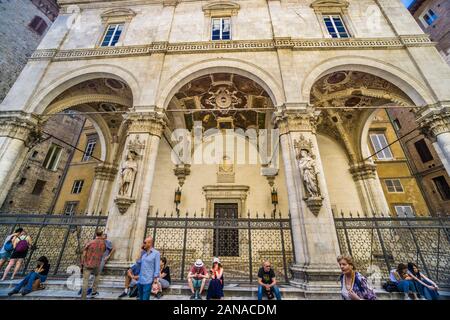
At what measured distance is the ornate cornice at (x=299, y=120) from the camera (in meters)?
6.57

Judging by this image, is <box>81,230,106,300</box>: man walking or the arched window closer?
<box>81,230,106,300</box>: man walking

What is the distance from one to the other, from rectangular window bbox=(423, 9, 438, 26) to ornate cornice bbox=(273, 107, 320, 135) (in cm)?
2009

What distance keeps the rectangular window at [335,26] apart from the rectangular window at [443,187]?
13056mm

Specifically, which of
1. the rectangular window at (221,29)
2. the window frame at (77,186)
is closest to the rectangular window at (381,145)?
the rectangular window at (221,29)

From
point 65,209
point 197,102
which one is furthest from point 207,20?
point 65,209

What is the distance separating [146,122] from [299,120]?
17.8ft

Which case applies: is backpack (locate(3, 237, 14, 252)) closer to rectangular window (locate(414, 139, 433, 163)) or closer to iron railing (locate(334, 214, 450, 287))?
iron railing (locate(334, 214, 450, 287))

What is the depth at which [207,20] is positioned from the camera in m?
9.98

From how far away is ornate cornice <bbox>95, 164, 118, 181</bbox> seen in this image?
11812 millimetres

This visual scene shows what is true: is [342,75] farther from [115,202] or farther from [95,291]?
[95,291]

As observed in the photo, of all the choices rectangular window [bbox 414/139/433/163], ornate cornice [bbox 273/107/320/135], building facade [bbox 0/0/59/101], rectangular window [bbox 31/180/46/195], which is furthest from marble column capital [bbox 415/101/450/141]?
building facade [bbox 0/0/59/101]

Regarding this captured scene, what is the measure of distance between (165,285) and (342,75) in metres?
10.7

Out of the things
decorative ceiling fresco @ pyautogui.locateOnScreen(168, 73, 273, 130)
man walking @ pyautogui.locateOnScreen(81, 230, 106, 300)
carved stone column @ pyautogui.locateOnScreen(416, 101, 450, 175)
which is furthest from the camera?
decorative ceiling fresco @ pyautogui.locateOnScreen(168, 73, 273, 130)

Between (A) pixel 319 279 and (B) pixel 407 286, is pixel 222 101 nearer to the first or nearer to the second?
(A) pixel 319 279
